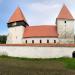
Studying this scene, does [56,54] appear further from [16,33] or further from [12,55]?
[16,33]

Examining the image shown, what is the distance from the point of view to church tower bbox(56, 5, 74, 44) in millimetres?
50812

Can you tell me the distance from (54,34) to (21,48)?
1239 centimetres

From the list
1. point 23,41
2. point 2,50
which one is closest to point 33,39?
point 23,41

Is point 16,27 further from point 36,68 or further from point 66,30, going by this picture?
point 36,68

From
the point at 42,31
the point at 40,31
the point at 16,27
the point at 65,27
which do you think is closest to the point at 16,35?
the point at 16,27

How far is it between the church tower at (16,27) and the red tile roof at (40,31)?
1308 millimetres

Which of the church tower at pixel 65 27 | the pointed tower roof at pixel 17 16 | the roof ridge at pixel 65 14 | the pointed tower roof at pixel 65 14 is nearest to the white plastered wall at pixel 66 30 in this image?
the church tower at pixel 65 27

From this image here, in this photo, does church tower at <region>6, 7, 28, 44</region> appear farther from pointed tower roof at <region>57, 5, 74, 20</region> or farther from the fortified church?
pointed tower roof at <region>57, 5, 74, 20</region>

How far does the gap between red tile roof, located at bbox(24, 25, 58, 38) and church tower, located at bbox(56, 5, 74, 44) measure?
136 centimetres

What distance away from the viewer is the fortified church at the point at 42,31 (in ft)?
168

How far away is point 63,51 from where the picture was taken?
1559 inches

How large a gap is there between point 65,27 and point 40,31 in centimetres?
551

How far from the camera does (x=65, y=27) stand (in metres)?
51.9

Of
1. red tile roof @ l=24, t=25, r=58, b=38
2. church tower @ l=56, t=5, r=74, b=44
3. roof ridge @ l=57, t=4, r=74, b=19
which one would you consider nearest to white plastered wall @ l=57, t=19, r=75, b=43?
church tower @ l=56, t=5, r=74, b=44
